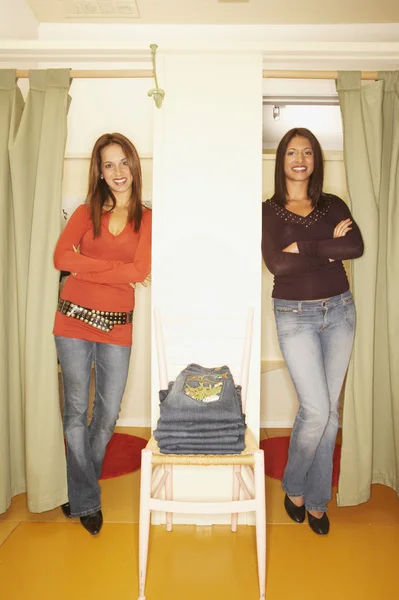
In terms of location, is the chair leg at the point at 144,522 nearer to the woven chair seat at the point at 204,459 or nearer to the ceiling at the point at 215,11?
the woven chair seat at the point at 204,459

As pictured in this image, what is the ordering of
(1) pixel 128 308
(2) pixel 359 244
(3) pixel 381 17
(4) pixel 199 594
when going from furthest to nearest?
(3) pixel 381 17
(1) pixel 128 308
(2) pixel 359 244
(4) pixel 199 594

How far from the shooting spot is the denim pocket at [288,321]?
2143 millimetres

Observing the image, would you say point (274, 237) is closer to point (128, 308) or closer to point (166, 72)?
point (128, 308)

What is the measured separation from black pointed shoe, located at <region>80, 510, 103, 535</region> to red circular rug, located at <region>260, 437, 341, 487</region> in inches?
38.6

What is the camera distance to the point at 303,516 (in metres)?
2.26

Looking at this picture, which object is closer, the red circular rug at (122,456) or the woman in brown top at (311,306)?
the woman in brown top at (311,306)

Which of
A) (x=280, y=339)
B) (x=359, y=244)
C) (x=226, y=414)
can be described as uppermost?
(x=359, y=244)

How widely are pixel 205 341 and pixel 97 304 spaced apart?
1.60 ft

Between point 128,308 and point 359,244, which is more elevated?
point 359,244

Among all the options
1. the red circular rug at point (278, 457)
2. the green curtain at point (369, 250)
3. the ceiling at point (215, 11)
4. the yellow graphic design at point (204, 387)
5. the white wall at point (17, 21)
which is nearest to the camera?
the yellow graphic design at point (204, 387)

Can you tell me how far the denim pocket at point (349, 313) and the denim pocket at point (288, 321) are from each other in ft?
0.67

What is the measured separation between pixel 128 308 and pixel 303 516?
119 centimetres

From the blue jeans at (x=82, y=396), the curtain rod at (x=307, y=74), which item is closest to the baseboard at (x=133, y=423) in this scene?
the blue jeans at (x=82, y=396)

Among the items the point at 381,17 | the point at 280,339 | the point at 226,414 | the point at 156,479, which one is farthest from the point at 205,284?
the point at 381,17
